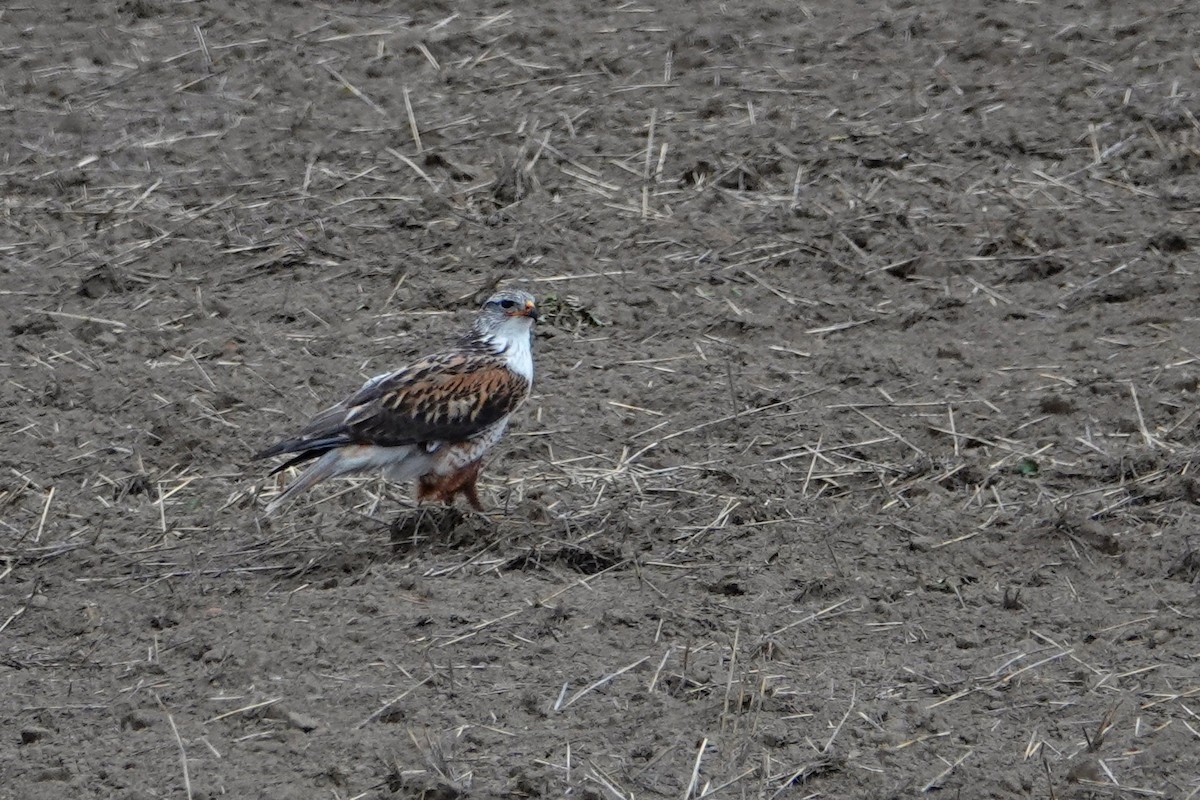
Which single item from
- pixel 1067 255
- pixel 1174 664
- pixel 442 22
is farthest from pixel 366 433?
pixel 442 22

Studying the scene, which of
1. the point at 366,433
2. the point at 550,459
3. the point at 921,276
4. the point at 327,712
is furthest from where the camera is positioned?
the point at 921,276

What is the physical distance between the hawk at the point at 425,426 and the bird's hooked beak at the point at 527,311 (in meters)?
0.19

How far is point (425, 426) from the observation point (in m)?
7.60

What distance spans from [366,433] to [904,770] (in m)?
2.85

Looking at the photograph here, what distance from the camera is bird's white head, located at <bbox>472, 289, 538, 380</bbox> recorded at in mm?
8023

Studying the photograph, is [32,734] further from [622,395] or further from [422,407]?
[622,395]

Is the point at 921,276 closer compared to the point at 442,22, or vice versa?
the point at 921,276

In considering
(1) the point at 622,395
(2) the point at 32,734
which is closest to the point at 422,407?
(1) the point at 622,395

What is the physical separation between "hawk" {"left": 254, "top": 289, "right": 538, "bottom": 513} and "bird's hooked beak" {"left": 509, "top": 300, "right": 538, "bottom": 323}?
19cm

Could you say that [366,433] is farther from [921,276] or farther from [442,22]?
[442,22]

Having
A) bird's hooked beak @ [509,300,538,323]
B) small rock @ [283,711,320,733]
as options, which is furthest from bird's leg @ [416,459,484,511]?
small rock @ [283,711,320,733]

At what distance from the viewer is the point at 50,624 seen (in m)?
7.02

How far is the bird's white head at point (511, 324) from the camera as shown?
26.3 ft

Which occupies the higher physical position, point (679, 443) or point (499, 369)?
point (499, 369)
